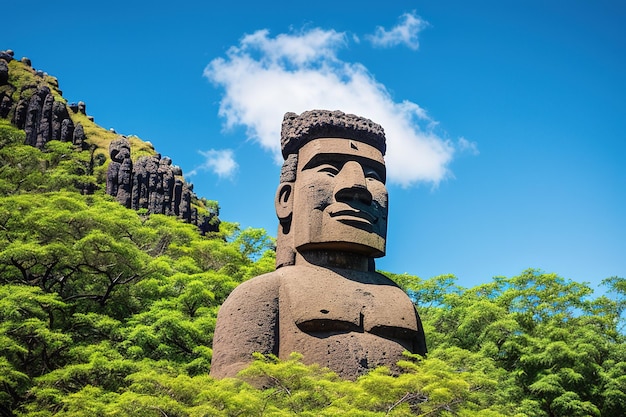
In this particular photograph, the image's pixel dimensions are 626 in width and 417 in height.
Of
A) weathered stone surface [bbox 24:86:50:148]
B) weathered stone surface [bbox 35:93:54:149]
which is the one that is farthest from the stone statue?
weathered stone surface [bbox 24:86:50:148]

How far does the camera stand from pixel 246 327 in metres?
7.99

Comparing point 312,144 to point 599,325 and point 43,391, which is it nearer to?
point 43,391

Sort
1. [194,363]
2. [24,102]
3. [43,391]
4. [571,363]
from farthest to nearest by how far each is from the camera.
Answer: [24,102] → [571,363] → [194,363] → [43,391]

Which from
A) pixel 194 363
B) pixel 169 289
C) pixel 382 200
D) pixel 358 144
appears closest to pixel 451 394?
pixel 382 200

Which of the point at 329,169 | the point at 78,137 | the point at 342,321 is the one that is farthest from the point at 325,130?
the point at 78,137

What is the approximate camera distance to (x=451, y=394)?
6.77m

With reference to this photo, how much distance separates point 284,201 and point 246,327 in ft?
6.86

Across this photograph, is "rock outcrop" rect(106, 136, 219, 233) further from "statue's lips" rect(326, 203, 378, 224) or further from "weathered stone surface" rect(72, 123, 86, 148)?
"statue's lips" rect(326, 203, 378, 224)

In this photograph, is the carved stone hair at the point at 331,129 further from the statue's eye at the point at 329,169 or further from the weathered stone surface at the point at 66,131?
the weathered stone surface at the point at 66,131

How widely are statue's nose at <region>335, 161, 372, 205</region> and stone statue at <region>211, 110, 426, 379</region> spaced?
0.04 feet

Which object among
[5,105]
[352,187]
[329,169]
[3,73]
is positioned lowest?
[352,187]

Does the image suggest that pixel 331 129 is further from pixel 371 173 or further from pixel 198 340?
pixel 198 340

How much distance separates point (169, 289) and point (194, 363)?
434cm

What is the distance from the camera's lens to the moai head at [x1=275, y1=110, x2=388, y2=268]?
867 centimetres
